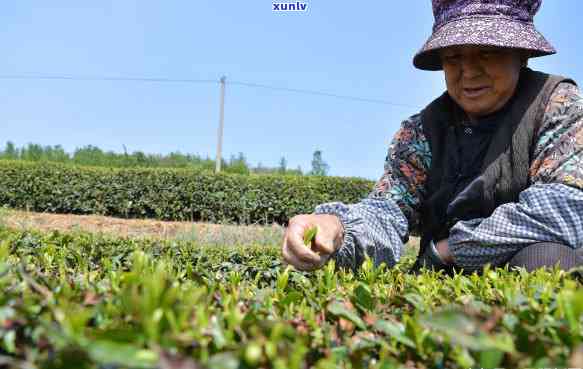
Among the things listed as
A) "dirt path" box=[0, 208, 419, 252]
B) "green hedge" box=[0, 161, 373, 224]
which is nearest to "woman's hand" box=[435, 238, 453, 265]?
"dirt path" box=[0, 208, 419, 252]

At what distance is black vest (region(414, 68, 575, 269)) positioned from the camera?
2.48 m

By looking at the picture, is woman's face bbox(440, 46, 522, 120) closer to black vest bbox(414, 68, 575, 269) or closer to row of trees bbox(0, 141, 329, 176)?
black vest bbox(414, 68, 575, 269)

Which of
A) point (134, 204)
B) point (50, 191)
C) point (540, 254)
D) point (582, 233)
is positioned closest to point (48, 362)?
point (540, 254)

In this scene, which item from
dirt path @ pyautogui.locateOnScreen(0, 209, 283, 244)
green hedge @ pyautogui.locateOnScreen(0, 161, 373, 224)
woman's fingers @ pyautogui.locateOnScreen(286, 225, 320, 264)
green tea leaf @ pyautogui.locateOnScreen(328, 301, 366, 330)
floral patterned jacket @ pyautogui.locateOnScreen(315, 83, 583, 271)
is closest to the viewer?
green tea leaf @ pyautogui.locateOnScreen(328, 301, 366, 330)

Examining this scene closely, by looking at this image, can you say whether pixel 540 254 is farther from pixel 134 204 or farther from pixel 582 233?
pixel 134 204

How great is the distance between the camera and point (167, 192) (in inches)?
560

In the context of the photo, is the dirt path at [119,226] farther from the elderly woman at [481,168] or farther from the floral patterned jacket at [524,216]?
the floral patterned jacket at [524,216]

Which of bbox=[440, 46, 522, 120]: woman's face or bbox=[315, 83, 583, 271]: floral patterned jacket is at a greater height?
bbox=[440, 46, 522, 120]: woman's face

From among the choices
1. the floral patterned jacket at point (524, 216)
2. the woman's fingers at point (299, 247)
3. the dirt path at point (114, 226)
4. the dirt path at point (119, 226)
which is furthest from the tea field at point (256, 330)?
the dirt path at point (114, 226)

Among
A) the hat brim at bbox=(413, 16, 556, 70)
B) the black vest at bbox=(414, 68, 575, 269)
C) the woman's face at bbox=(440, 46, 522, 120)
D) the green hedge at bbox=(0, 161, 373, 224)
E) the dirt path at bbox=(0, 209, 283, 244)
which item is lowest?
the dirt path at bbox=(0, 209, 283, 244)

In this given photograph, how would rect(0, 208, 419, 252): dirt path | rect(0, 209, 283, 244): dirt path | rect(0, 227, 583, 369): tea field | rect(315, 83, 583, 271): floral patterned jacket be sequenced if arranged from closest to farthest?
rect(0, 227, 583, 369): tea field
rect(315, 83, 583, 271): floral patterned jacket
rect(0, 208, 419, 252): dirt path
rect(0, 209, 283, 244): dirt path

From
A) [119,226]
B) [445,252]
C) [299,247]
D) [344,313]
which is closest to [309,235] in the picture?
[299,247]

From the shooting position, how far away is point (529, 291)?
121 cm

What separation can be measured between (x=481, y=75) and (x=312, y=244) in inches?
45.2
